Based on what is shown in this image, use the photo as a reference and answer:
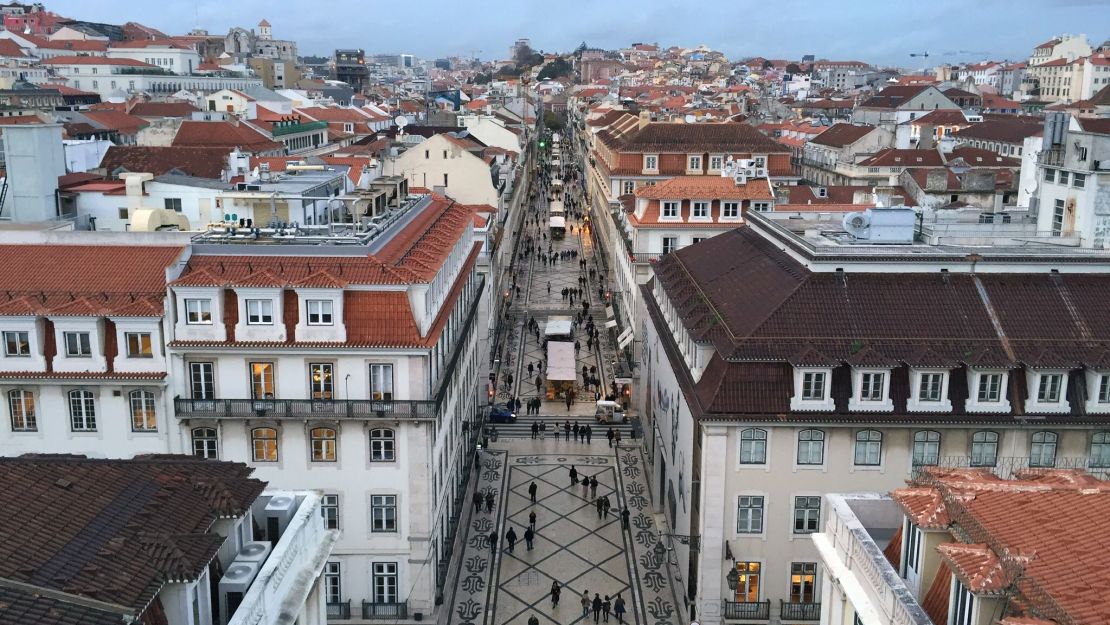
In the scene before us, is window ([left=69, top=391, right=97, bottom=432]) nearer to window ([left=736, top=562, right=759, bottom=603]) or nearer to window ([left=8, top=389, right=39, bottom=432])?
window ([left=8, top=389, right=39, bottom=432])

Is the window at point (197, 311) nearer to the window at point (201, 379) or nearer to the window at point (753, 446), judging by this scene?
the window at point (201, 379)

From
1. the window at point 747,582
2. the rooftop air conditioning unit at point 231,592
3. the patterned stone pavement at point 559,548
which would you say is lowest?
the patterned stone pavement at point 559,548

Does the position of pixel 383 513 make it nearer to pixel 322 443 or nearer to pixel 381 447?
pixel 381 447

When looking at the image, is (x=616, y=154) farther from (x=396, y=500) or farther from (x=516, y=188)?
(x=396, y=500)

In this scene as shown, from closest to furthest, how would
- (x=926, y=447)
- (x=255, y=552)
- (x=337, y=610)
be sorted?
(x=255, y=552)
(x=926, y=447)
(x=337, y=610)

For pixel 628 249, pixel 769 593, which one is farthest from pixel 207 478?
pixel 628 249

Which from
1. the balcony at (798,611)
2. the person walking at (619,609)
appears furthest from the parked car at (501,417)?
the balcony at (798,611)

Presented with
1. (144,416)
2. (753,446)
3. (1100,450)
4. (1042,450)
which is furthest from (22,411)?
(1100,450)
